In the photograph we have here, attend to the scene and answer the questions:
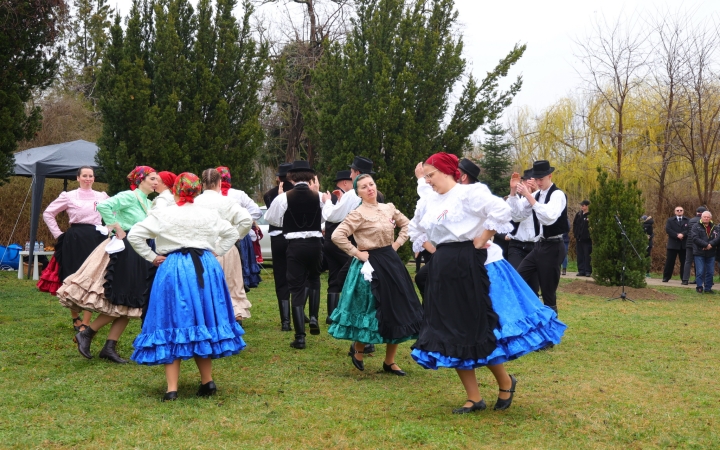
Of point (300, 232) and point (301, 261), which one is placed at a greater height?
point (300, 232)

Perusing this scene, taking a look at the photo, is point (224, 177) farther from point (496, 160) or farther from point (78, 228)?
point (496, 160)

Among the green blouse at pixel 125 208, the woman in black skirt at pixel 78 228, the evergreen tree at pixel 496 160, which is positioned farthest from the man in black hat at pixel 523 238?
the evergreen tree at pixel 496 160

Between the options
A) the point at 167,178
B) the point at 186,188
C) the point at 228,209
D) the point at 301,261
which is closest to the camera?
the point at 186,188

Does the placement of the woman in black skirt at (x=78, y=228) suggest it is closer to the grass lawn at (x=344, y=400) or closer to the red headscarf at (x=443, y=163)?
the grass lawn at (x=344, y=400)

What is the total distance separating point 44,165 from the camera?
50.6ft

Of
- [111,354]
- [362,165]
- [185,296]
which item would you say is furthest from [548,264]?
[111,354]

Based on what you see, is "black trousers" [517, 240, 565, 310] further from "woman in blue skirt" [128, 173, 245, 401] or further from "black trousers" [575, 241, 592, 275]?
"black trousers" [575, 241, 592, 275]

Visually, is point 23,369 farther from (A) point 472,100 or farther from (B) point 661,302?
(A) point 472,100

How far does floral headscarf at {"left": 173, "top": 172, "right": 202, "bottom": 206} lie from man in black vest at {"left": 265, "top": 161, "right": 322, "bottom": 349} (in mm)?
2183

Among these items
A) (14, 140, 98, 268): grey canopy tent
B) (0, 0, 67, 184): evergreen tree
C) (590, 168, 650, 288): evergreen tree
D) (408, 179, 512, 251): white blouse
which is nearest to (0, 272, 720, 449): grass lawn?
(408, 179, 512, 251): white blouse

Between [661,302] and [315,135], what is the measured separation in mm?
7900

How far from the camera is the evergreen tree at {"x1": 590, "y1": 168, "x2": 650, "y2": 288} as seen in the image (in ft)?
45.4

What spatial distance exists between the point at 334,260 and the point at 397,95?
716 cm

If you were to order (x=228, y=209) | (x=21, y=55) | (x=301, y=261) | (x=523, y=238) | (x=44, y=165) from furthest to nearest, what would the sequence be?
(x=44, y=165)
(x=21, y=55)
(x=523, y=238)
(x=301, y=261)
(x=228, y=209)
